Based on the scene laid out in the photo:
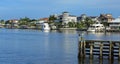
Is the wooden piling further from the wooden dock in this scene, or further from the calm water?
the calm water

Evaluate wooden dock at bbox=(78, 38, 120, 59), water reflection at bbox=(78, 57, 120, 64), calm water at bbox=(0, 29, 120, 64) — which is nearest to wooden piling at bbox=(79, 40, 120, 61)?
wooden dock at bbox=(78, 38, 120, 59)

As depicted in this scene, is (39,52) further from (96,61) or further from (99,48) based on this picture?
(96,61)

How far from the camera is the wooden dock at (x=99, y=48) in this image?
4114cm

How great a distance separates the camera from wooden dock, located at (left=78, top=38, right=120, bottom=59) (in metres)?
41.1

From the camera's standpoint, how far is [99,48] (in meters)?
41.8

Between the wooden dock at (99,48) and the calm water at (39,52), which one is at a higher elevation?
the wooden dock at (99,48)

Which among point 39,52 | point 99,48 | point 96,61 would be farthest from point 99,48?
point 39,52

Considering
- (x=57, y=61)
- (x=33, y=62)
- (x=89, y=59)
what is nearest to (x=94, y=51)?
(x=89, y=59)

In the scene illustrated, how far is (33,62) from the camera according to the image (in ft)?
135

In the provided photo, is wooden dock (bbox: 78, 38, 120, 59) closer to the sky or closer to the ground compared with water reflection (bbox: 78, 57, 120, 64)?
closer to the sky

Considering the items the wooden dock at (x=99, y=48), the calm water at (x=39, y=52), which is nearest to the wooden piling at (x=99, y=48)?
the wooden dock at (x=99, y=48)

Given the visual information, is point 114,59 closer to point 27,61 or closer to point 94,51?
point 94,51

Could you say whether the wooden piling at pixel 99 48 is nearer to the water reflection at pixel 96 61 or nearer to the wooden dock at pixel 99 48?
the wooden dock at pixel 99 48

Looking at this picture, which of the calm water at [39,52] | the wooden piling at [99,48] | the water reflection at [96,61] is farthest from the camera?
the calm water at [39,52]
